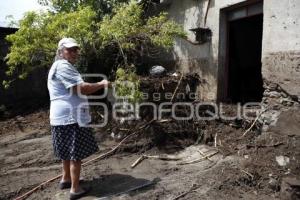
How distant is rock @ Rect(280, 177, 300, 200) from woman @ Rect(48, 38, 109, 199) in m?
2.51

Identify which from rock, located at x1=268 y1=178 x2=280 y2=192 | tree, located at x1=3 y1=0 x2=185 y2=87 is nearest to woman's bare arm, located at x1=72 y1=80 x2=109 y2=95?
rock, located at x1=268 y1=178 x2=280 y2=192

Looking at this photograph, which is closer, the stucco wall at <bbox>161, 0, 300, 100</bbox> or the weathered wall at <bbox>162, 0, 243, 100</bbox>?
the stucco wall at <bbox>161, 0, 300, 100</bbox>

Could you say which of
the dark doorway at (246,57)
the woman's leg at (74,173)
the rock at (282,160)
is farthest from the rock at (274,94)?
the woman's leg at (74,173)

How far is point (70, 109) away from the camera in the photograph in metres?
4.50

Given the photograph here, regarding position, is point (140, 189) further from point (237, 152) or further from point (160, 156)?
point (237, 152)

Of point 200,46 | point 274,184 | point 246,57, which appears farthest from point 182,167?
point 246,57

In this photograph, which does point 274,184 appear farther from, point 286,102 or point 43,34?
point 43,34

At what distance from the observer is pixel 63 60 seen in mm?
4504

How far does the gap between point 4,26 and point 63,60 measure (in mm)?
9041

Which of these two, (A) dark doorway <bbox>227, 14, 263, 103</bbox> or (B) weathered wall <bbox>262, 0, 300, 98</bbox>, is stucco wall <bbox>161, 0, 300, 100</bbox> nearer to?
(B) weathered wall <bbox>262, 0, 300, 98</bbox>

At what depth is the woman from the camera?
4.43 metres

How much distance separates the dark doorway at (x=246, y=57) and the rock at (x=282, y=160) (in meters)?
3.50

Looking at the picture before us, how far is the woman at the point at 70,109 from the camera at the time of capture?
14.5ft

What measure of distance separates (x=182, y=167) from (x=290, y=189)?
5.92ft
